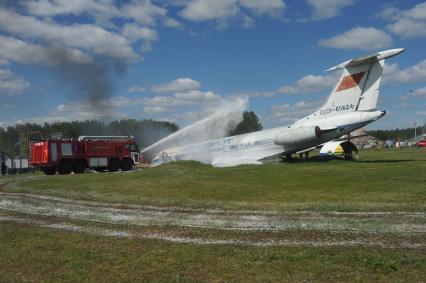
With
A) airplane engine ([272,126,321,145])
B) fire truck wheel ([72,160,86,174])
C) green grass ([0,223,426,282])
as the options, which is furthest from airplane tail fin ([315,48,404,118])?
green grass ([0,223,426,282])

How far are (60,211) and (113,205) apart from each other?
182 centimetres

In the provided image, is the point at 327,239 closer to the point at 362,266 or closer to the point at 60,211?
the point at 362,266

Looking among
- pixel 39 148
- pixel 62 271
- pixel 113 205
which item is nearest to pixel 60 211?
pixel 113 205

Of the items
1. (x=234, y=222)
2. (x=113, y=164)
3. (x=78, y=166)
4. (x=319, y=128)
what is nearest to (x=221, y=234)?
(x=234, y=222)

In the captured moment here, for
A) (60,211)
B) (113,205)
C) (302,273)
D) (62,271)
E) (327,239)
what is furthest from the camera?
(113,205)

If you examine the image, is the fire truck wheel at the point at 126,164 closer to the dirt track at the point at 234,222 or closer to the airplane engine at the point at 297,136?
the airplane engine at the point at 297,136

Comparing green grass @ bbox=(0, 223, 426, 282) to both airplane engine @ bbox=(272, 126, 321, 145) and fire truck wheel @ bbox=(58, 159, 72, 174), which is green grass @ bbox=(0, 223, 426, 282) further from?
fire truck wheel @ bbox=(58, 159, 72, 174)

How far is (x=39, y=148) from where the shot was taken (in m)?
35.8

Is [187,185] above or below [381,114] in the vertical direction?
below

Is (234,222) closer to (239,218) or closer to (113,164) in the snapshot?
(239,218)

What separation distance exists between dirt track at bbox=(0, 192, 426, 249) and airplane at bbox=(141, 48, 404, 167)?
843 inches

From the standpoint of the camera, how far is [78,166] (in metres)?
37.3

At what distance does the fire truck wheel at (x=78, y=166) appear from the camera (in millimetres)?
37109

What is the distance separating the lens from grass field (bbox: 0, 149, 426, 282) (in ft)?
24.3
